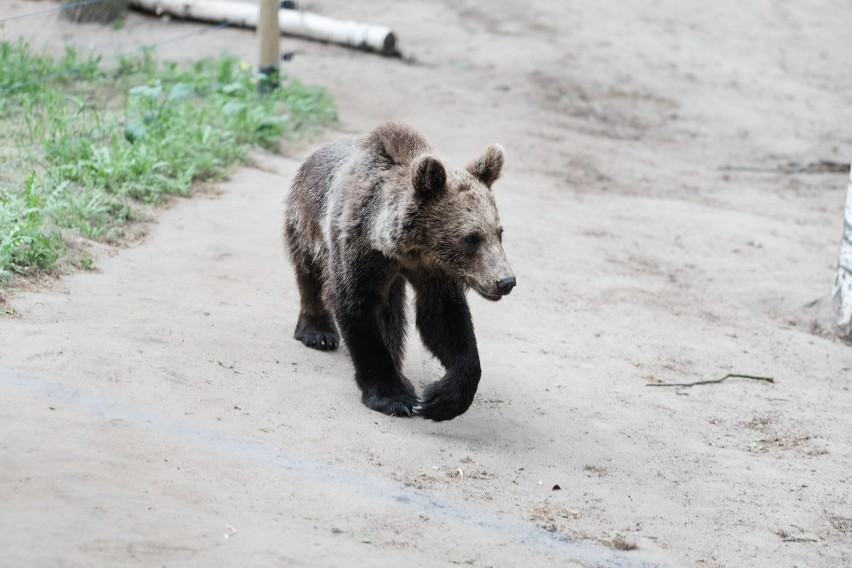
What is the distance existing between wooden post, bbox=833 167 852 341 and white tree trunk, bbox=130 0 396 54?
6.56 meters

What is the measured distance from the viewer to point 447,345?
16.9 feet

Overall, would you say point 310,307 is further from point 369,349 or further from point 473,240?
point 473,240

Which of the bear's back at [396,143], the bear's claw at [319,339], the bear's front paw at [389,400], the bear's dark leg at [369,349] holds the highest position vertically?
the bear's back at [396,143]

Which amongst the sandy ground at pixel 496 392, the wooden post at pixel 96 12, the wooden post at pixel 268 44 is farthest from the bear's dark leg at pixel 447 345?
the wooden post at pixel 96 12

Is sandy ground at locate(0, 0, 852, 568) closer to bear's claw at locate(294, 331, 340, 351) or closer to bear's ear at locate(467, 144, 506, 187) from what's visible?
bear's claw at locate(294, 331, 340, 351)

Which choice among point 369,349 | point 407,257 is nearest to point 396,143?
point 407,257

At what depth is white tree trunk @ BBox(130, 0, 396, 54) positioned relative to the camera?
12.4m

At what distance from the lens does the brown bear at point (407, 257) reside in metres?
4.86

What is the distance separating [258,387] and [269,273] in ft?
6.74

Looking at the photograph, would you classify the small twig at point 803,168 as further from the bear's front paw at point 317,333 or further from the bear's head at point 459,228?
the bear's head at point 459,228

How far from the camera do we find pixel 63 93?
9641 millimetres

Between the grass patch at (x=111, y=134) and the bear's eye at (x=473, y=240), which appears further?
the grass patch at (x=111, y=134)

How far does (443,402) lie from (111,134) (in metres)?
4.60

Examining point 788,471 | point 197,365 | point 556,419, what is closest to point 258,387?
point 197,365
